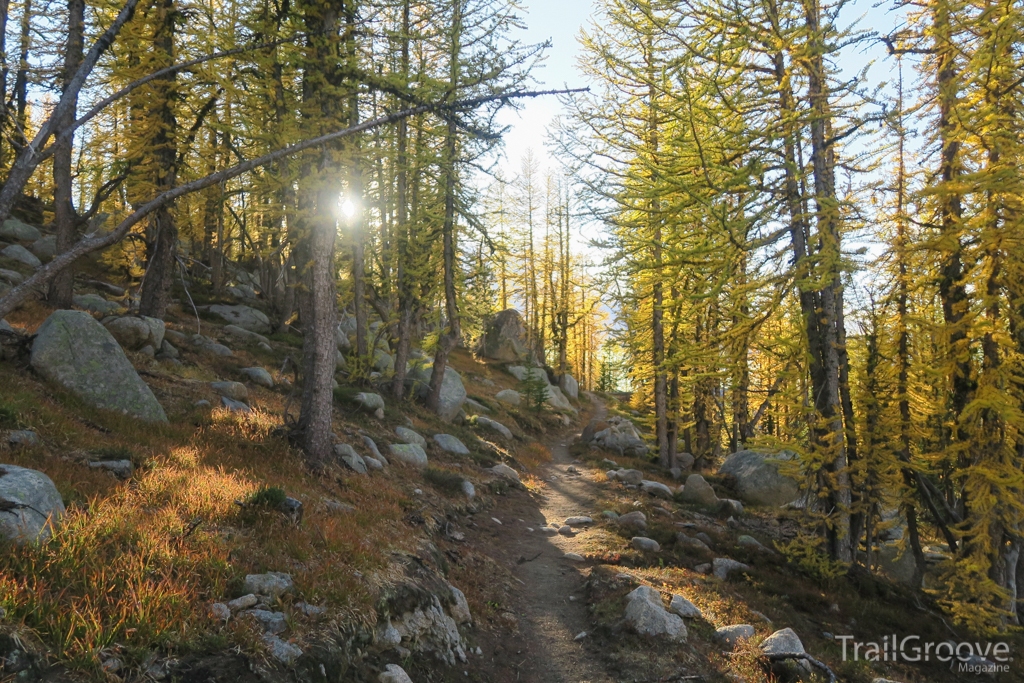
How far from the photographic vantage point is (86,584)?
148 inches

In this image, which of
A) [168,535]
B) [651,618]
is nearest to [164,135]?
[168,535]

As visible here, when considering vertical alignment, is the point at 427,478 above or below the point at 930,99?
below

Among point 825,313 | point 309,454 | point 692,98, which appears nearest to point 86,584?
point 309,454

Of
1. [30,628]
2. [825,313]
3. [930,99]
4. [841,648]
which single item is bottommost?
[841,648]

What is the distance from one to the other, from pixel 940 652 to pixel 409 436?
1243 cm

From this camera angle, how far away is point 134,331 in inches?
486

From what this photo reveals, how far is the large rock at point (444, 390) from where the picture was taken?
67.9 ft

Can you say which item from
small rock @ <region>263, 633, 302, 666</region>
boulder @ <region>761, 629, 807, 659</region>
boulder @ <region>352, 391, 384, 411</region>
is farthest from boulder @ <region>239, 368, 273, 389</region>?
boulder @ <region>761, 629, 807, 659</region>

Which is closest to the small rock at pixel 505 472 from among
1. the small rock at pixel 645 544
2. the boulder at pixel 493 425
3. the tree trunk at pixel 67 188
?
the small rock at pixel 645 544

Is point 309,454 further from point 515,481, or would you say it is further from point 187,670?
point 515,481

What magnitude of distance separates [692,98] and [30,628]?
9.55m

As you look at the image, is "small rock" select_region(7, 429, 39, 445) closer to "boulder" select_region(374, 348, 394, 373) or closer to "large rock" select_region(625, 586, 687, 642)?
"large rock" select_region(625, 586, 687, 642)

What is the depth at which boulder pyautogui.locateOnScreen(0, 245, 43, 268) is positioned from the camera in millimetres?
18703

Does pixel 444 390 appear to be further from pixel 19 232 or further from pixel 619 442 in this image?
pixel 19 232
